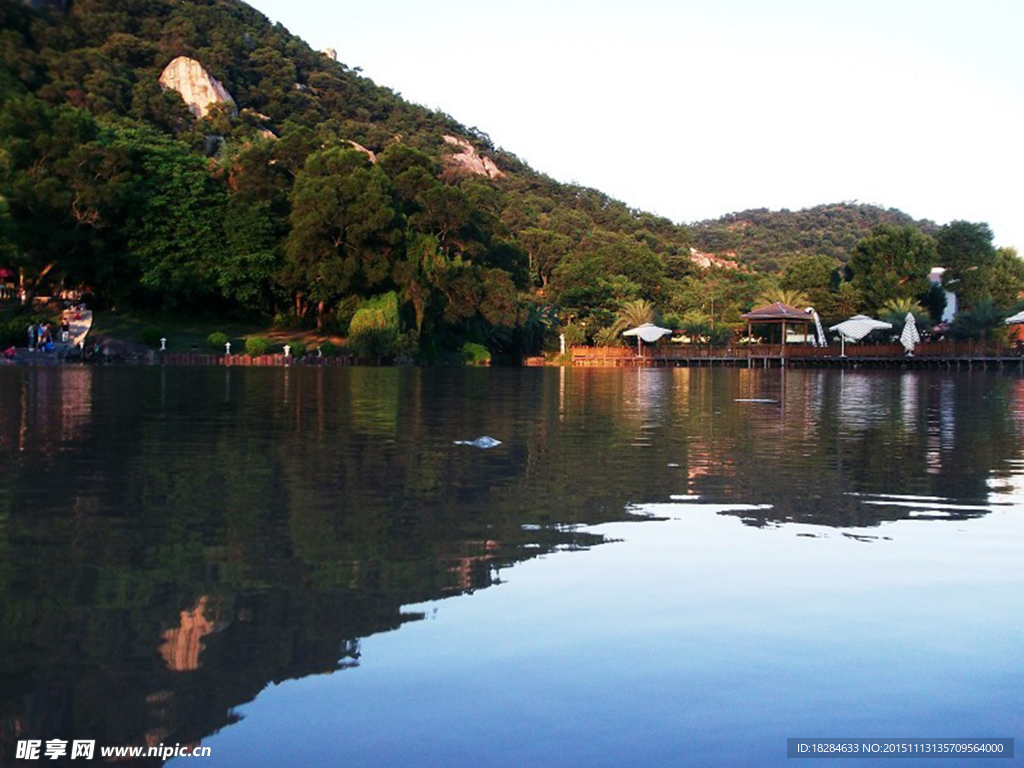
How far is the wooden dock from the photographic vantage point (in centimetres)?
5766

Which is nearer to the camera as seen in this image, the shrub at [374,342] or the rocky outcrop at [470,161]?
the shrub at [374,342]

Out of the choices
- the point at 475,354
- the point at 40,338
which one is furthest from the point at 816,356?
the point at 40,338

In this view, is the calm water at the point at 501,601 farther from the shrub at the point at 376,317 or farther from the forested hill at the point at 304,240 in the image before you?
the shrub at the point at 376,317

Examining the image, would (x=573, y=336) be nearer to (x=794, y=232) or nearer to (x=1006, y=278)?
(x=1006, y=278)

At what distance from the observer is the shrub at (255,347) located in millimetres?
54438

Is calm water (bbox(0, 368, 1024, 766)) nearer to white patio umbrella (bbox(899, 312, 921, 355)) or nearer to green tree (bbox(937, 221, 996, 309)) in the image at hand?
white patio umbrella (bbox(899, 312, 921, 355))

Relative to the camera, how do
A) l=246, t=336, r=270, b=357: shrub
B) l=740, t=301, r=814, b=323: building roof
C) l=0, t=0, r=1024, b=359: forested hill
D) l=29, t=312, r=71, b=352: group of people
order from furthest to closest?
1. l=740, t=301, r=814, b=323: building roof
2. l=0, t=0, r=1024, b=359: forested hill
3. l=246, t=336, r=270, b=357: shrub
4. l=29, t=312, r=71, b=352: group of people

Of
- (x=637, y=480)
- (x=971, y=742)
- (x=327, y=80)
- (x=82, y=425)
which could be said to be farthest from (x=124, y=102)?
(x=971, y=742)

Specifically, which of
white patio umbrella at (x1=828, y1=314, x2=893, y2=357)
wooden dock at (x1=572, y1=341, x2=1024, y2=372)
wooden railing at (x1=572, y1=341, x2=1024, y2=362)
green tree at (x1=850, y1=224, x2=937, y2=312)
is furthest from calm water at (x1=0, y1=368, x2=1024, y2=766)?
green tree at (x1=850, y1=224, x2=937, y2=312)

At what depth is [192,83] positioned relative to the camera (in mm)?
113875

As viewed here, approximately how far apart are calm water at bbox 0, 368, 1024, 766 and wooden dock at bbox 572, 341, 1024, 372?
49.3 metres

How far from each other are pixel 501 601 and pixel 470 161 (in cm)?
14005

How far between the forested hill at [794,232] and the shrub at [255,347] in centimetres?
9141

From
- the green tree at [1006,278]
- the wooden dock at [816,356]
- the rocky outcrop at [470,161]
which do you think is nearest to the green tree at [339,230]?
the wooden dock at [816,356]
